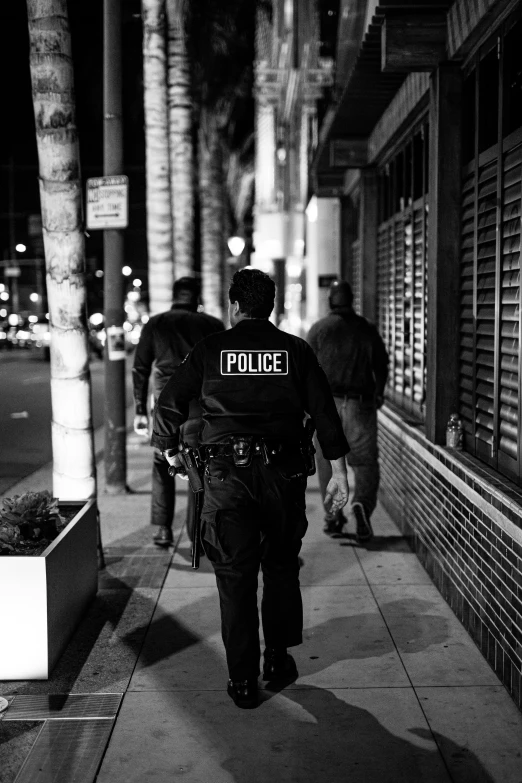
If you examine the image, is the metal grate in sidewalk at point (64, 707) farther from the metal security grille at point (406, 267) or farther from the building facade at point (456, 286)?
the metal security grille at point (406, 267)

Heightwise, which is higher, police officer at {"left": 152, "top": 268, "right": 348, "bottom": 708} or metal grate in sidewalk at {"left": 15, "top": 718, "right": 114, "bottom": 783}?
police officer at {"left": 152, "top": 268, "right": 348, "bottom": 708}

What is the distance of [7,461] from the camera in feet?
43.1

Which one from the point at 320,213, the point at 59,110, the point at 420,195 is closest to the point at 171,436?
the point at 59,110

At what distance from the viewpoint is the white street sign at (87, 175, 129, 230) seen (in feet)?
31.1

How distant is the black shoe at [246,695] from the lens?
464cm

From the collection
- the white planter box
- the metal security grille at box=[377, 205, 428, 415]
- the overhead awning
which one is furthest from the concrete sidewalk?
the overhead awning

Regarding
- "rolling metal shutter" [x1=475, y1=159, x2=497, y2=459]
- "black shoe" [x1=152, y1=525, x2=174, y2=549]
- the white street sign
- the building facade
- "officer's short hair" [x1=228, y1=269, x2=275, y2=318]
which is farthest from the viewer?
the white street sign

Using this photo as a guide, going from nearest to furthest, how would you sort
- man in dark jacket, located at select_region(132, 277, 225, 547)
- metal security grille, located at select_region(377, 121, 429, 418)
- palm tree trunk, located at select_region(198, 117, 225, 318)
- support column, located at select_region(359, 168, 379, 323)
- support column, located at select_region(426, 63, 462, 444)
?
support column, located at select_region(426, 63, 462, 444) < man in dark jacket, located at select_region(132, 277, 225, 547) < metal security grille, located at select_region(377, 121, 429, 418) < support column, located at select_region(359, 168, 379, 323) < palm tree trunk, located at select_region(198, 117, 225, 318)

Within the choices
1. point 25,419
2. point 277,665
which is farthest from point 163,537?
point 25,419

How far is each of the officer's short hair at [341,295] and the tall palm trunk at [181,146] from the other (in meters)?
7.53

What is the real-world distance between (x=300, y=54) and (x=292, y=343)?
22.3m

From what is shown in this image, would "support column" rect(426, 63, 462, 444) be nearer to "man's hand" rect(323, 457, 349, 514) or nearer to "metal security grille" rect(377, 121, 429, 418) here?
"metal security grille" rect(377, 121, 429, 418)

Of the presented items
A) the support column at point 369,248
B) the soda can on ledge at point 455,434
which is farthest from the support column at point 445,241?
the support column at point 369,248

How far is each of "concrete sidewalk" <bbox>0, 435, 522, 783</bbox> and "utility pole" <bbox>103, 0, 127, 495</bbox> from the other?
3411mm
